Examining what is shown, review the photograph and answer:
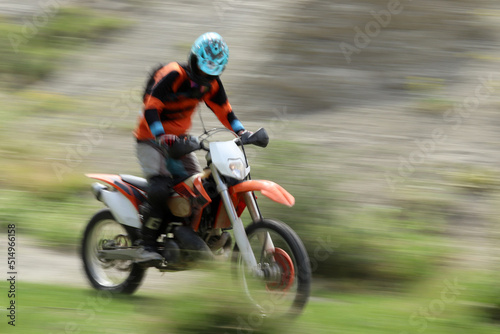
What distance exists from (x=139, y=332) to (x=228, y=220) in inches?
53.3

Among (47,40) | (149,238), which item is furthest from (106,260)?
(47,40)

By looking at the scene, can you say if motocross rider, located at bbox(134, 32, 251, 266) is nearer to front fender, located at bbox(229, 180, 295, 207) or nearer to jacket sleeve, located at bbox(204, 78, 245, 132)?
jacket sleeve, located at bbox(204, 78, 245, 132)

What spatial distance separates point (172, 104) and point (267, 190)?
1.28 m

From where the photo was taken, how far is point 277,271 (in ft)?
18.6

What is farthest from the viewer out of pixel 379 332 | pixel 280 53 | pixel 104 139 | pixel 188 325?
pixel 280 53

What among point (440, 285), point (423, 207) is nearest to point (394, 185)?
point (423, 207)

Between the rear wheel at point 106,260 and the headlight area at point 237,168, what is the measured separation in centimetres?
154

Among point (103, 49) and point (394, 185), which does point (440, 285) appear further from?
point (103, 49)

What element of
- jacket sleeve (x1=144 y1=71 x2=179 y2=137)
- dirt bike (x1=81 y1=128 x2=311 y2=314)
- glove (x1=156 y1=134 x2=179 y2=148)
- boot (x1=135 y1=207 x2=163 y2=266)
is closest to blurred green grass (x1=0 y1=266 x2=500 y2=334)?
dirt bike (x1=81 y1=128 x2=311 y2=314)

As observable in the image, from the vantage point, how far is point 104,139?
42.0ft

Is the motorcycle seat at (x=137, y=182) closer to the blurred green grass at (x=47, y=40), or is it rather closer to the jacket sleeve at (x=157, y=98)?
the jacket sleeve at (x=157, y=98)

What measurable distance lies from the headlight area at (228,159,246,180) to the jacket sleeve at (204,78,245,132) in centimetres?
76

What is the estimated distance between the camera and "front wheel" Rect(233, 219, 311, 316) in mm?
5465

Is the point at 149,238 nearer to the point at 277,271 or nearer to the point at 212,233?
the point at 212,233
